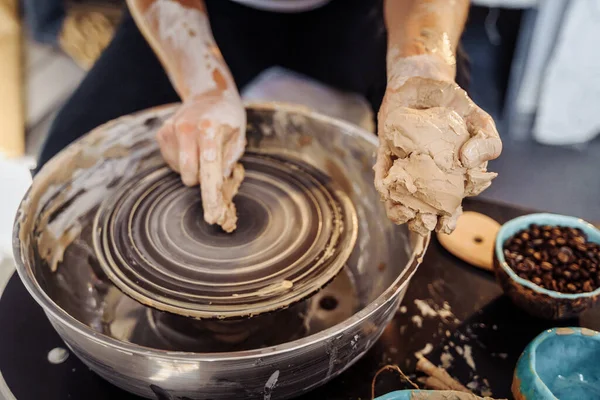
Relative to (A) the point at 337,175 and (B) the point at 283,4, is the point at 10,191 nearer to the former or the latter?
(B) the point at 283,4

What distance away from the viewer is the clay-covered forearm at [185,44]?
4.08 feet

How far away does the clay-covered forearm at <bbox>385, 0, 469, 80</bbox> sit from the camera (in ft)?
3.39

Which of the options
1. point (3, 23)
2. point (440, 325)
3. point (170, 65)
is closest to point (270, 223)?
point (440, 325)

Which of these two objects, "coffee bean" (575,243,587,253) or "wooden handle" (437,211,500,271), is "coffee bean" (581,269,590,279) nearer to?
"coffee bean" (575,243,587,253)

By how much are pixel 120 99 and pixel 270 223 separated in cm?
71

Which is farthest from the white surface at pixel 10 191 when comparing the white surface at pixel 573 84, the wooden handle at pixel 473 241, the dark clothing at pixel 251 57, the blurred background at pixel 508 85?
the white surface at pixel 573 84

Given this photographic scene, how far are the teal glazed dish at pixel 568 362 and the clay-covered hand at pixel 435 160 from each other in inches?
10.5

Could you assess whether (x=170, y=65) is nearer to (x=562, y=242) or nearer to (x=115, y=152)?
(x=115, y=152)

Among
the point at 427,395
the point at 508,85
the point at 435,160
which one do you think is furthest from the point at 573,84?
the point at 427,395

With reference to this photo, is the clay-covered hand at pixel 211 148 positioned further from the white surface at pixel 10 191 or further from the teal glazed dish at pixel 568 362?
the white surface at pixel 10 191

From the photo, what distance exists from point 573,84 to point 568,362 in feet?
5.84

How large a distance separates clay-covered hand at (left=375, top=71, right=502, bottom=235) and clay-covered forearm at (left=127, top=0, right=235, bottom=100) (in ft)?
1.75

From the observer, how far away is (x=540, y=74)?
2418mm

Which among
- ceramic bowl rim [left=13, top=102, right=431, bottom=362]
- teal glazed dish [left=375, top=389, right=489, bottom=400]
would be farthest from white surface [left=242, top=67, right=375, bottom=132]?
teal glazed dish [left=375, top=389, right=489, bottom=400]
